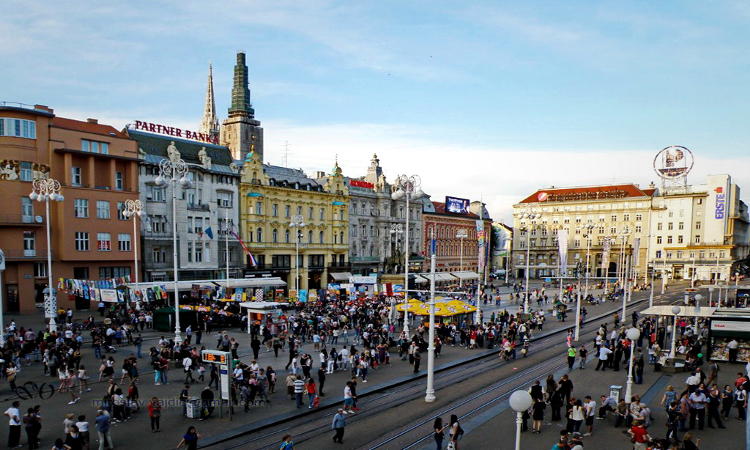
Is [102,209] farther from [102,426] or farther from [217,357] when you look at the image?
[102,426]

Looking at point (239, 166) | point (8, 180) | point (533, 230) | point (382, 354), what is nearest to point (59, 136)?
point (8, 180)

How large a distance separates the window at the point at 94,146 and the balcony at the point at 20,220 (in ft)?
23.4

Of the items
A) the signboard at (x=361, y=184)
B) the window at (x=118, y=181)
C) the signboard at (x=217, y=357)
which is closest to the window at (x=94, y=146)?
the window at (x=118, y=181)

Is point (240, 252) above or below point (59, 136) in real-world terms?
below

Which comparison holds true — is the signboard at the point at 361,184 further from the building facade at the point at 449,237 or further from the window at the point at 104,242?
the window at the point at 104,242

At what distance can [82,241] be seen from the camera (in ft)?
145

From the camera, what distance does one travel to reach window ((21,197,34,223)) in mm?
41250

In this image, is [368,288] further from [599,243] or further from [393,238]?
[599,243]

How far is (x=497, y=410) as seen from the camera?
19.0m

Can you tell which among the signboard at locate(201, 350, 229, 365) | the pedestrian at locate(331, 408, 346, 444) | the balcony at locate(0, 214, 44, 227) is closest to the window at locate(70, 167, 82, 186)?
the balcony at locate(0, 214, 44, 227)

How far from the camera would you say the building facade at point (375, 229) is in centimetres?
7362

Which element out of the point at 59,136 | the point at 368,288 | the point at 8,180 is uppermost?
the point at 59,136

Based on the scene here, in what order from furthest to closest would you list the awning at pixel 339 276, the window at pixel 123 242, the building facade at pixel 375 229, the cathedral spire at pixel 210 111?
1. the cathedral spire at pixel 210 111
2. the building facade at pixel 375 229
3. the awning at pixel 339 276
4. the window at pixel 123 242

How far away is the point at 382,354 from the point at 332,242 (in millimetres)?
43317
